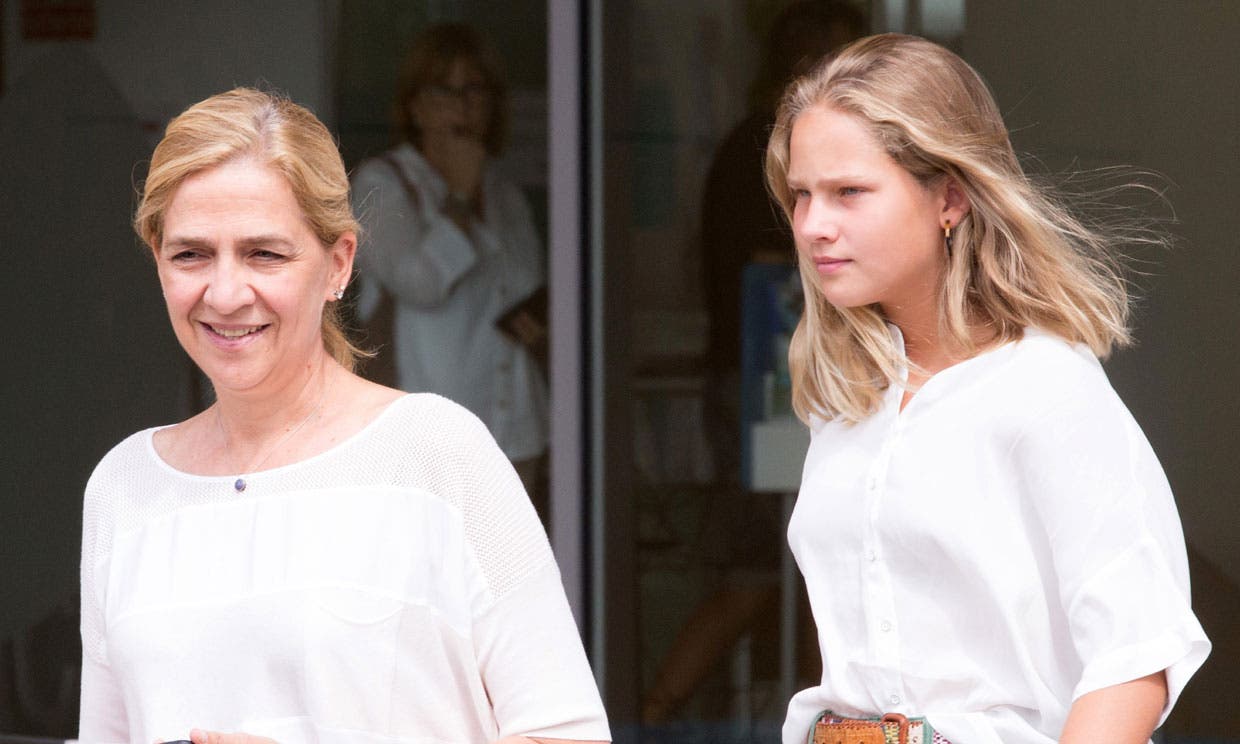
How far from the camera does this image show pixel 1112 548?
1909 millimetres

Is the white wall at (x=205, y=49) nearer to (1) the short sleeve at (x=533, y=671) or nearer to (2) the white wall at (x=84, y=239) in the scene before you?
(2) the white wall at (x=84, y=239)

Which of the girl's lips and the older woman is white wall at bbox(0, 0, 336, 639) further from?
the girl's lips

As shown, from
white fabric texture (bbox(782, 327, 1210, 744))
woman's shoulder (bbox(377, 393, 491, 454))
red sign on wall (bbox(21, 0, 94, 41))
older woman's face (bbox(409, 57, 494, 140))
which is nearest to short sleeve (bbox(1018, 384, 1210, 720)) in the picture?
white fabric texture (bbox(782, 327, 1210, 744))

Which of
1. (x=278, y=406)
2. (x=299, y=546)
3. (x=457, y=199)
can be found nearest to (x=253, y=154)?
(x=278, y=406)

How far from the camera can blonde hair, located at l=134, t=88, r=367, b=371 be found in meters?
2.20

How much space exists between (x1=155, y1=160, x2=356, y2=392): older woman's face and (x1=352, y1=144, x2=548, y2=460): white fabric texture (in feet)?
8.63

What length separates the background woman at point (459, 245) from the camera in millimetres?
4855

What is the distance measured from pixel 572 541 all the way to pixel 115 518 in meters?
2.56

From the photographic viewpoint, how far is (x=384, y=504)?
7.13ft

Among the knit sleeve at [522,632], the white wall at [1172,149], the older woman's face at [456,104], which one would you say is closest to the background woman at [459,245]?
the older woman's face at [456,104]

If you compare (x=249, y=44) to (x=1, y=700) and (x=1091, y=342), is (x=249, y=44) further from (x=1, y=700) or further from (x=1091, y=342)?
(x=1091, y=342)

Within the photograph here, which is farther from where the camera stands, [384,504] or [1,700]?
[1,700]

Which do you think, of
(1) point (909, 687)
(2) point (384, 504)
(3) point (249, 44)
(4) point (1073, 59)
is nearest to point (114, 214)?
(3) point (249, 44)

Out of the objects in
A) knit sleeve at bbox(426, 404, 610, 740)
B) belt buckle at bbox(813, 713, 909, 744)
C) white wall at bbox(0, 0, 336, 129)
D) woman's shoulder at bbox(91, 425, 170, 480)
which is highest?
white wall at bbox(0, 0, 336, 129)
